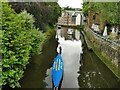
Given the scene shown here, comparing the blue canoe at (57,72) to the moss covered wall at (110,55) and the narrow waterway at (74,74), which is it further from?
the moss covered wall at (110,55)

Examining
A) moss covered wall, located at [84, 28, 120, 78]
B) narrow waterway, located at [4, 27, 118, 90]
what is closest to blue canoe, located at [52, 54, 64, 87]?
narrow waterway, located at [4, 27, 118, 90]

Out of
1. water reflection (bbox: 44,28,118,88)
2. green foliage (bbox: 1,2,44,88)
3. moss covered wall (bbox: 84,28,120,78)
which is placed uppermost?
green foliage (bbox: 1,2,44,88)

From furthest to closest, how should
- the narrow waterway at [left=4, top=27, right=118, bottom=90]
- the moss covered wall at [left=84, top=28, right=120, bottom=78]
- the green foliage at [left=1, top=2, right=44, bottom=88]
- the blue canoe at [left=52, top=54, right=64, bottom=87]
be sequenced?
the moss covered wall at [left=84, top=28, right=120, bottom=78] → the narrow waterway at [left=4, top=27, right=118, bottom=90] → the blue canoe at [left=52, top=54, right=64, bottom=87] → the green foliage at [left=1, top=2, right=44, bottom=88]

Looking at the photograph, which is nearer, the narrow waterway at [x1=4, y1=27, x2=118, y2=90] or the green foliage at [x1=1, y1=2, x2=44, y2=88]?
the green foliage at [x1=1, y1=2, x2=44, y2=88]

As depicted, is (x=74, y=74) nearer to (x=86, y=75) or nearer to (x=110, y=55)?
(x=86, y=75)

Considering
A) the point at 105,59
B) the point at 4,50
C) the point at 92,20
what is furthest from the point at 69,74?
the point at 92,20

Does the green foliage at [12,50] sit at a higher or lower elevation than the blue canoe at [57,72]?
higher

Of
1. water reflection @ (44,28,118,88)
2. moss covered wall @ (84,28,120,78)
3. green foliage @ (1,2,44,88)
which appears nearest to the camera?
green foliage @ (1,2,44,88)

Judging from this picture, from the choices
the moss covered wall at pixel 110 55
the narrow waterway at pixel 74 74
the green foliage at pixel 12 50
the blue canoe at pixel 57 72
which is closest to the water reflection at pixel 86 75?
the narrow waterway at pixel 74 74

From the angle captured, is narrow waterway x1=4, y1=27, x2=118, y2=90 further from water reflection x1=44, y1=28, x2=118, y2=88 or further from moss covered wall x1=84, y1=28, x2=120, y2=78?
moss covered wall x1=84, y1=28, x2=120, y2=78

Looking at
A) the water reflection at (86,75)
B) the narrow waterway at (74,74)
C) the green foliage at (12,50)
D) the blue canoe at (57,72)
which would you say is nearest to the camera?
the green foliage at (12,50)

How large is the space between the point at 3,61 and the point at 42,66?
19.6 ft

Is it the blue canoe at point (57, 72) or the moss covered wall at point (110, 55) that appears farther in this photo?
the moss covered wall at point (110, 55)

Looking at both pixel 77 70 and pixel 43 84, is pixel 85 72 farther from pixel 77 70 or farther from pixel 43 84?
pixel 43 84
